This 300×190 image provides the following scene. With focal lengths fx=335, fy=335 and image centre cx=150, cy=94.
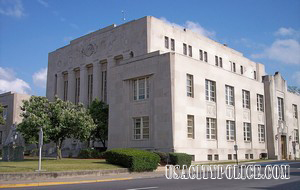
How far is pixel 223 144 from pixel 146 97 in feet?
33.4

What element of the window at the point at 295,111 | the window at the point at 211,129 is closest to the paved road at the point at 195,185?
the window at the point at 211,129

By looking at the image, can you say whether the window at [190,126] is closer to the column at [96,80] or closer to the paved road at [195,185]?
the paved road at [195,185]

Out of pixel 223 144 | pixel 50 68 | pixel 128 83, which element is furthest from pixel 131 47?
pixel 50 68

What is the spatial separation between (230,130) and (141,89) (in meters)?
11.7

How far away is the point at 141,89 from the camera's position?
34344 mm

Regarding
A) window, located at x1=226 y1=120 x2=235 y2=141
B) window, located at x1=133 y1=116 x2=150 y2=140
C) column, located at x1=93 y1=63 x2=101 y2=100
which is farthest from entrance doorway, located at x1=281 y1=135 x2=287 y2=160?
column, located at x1=93 y1=63 x2=101 y2=100

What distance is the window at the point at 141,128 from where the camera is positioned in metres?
33.0

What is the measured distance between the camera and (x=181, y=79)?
3225cm

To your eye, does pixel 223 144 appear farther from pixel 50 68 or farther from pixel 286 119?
pixel 50 68

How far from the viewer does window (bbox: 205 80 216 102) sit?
35.8m

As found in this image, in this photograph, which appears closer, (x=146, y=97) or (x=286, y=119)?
(x=146, y=97)

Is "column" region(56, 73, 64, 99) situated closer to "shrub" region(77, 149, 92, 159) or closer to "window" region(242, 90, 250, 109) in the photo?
"shrub" region(77, 149, 92, 159)

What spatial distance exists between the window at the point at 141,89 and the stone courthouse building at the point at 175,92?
106mm

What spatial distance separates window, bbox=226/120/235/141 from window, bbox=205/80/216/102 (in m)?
3.75
